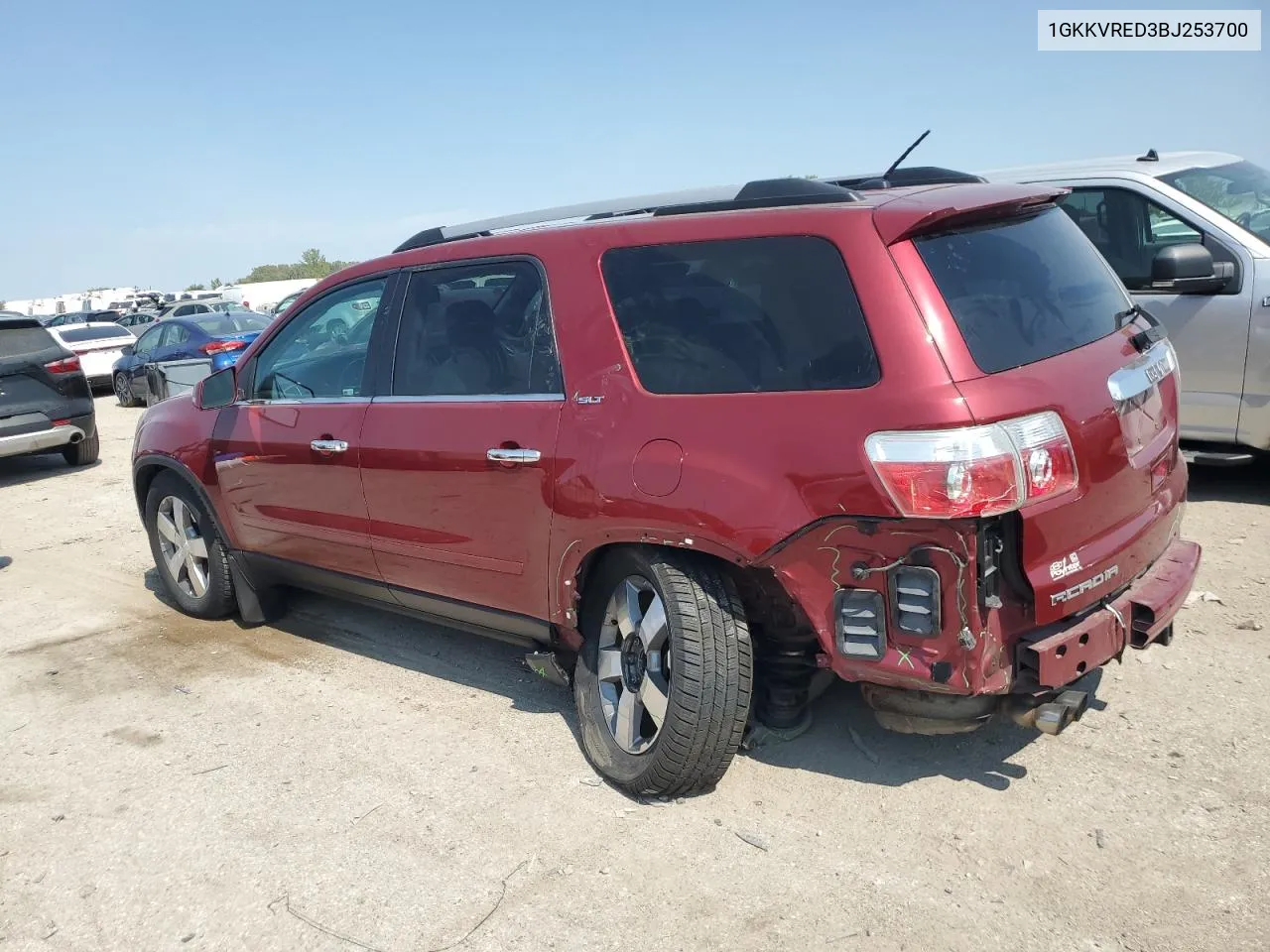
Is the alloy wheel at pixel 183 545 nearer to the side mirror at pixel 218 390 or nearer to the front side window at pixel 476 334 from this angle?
the side mirror at pixel 218 390

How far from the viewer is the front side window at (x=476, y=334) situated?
12.1 ft

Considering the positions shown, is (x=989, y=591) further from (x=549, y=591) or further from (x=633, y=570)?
(x=549, y=591)

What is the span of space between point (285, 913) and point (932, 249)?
2691 millimetres

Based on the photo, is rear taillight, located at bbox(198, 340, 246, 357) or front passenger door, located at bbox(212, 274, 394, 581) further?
rear taillight, located at bbox(198, 340, 246, 357)

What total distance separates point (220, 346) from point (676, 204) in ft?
42.1

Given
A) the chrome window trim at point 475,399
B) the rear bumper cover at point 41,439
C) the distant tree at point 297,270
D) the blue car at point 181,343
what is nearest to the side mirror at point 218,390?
the chrome window trim at point 475,399

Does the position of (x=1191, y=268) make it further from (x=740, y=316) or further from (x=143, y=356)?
(x=143, y=356)

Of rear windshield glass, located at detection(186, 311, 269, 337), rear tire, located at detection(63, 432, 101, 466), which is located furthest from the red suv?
rear windshield glass, located at detection(186, 311, 269, 337)

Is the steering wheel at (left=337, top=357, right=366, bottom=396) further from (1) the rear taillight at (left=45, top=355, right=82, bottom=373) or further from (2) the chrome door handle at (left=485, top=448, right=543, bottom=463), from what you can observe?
(1) the rear taillight at (left=45, top=355, right=82, bottom=373)

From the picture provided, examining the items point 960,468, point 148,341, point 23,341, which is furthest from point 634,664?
point 148,341

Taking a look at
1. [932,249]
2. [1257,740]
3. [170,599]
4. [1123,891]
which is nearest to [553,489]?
[932,249]

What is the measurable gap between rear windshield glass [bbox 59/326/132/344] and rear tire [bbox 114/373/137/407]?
281 cm

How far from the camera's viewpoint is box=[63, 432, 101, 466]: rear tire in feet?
35.5

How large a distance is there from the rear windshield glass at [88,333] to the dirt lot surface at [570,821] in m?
16.8
